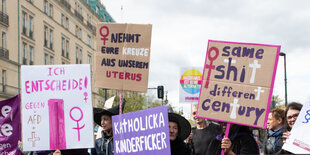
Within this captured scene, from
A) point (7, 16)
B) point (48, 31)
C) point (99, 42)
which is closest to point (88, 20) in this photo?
point (48, 31)

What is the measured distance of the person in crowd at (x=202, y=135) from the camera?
19.2ft

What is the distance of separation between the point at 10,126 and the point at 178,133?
2.76 metres

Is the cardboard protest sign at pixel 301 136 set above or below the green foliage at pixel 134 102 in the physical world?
above

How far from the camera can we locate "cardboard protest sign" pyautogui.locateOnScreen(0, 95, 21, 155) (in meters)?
6.48

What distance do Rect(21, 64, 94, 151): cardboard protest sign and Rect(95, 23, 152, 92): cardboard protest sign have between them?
639mm

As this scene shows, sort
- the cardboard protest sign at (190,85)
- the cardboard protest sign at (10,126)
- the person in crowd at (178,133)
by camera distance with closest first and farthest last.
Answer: the person in crowd at (178,133)
the cardboard protest sign at (10,126)
the cardboard protest sign at (190,85)

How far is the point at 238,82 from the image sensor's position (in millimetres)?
4547

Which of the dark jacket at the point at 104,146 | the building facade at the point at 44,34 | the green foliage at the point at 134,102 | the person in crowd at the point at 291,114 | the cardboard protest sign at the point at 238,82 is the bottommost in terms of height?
the green foliage at the point at 134,102

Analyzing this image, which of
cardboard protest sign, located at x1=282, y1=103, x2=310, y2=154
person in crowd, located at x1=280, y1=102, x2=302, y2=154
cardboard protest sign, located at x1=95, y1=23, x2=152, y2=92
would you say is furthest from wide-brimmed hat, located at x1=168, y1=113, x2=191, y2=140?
cardboard protest sign, located at x1=282, y1=103, x2=310, y2=154

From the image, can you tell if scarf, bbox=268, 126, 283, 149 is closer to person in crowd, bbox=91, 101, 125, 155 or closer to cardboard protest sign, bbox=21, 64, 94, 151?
person in crowd, bbox=91, 101, 125, 155

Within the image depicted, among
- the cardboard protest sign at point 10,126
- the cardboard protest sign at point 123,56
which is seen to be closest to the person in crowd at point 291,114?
the cardboard protest sign at point 123,56

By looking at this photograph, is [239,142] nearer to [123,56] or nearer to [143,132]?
[143,132]

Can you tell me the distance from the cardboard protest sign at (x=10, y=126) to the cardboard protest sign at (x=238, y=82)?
3220mm

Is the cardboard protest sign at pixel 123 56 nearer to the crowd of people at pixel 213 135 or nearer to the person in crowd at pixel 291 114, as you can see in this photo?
the crowd of people at pixel 213 135
